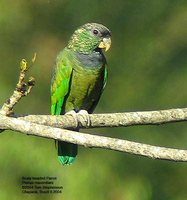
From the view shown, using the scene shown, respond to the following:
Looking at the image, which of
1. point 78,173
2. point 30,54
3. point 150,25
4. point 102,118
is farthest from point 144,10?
point 102,118

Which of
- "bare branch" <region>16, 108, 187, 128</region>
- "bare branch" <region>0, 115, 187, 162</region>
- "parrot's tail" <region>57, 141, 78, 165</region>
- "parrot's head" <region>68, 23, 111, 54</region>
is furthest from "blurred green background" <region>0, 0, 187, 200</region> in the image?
"bare branch" <region>0, 115, 187, 162</region>

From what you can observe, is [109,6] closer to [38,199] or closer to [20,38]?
[20,38]

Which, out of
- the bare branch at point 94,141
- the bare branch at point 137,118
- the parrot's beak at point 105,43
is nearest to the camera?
the bare branch at point 94,141

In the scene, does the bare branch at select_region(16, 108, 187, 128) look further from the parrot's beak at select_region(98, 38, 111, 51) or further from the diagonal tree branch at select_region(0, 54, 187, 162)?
the parrot's beak at select_region(98, 38, 111, 51)

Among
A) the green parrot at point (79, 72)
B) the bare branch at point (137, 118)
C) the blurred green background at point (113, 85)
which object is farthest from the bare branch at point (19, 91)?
the blurred green background at point (113, 85)

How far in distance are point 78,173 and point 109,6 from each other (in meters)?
1.34

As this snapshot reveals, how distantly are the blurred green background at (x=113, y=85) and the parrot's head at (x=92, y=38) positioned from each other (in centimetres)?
84

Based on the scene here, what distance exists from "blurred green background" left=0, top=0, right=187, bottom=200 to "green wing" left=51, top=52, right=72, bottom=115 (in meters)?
0.65

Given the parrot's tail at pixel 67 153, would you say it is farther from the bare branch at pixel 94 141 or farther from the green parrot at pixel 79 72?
the bare branch at pixel 94 141

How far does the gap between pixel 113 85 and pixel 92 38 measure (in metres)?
1.08

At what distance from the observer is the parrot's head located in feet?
10.3

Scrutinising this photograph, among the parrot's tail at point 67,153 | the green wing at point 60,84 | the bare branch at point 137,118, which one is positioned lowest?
the bare branch at point 137,118

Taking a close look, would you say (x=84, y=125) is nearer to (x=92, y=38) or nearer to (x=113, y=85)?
(x=92, y=38)

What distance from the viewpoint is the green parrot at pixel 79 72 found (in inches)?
124
